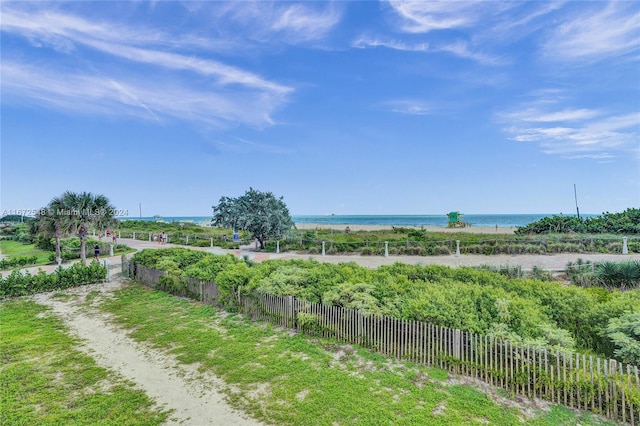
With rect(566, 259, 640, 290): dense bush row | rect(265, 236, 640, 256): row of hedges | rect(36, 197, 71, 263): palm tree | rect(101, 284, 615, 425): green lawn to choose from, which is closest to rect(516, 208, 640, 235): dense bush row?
rect(265, 236, 640, 256): row of hedges

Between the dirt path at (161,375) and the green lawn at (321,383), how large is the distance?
0.87 ft

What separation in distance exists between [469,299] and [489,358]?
5.41 ft

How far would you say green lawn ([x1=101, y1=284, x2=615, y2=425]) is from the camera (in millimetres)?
4871

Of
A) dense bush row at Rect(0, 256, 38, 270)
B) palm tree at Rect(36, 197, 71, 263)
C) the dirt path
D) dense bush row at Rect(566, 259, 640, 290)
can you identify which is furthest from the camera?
dense bush row at Rect(0, 256, 38, 270)

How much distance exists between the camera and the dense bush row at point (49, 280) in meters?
13.2

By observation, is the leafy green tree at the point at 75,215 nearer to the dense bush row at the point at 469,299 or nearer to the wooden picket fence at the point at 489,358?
the dense bush row at the point at 469,299

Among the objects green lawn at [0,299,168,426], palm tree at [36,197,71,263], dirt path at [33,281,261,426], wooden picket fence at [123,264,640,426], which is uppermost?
palm tree at [36,197,71,263]

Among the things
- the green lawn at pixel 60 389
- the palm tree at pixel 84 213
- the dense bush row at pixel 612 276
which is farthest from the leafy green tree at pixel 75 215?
the dense bush row at pixel 612 276

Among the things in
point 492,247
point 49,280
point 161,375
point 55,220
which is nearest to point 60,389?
point 161,375

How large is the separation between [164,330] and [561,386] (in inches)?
376

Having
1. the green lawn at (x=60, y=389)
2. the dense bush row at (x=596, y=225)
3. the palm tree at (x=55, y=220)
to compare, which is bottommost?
the green lawn at (x=60, y=389)

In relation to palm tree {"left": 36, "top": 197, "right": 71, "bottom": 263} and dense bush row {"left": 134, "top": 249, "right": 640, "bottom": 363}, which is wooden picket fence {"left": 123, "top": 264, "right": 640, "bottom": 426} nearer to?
dense bush row {"left": 134, "top": 249, "right": 640, "bottom": 363}

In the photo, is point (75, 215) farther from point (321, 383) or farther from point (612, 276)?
point (612, 276)

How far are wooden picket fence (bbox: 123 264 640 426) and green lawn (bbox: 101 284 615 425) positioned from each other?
273 millimetres
